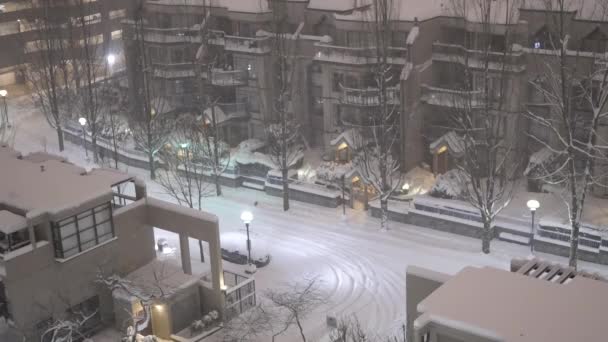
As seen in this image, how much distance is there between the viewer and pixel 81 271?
114ft

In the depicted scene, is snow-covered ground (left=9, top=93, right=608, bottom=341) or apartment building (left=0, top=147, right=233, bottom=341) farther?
snow-covered ground (left=9, top=93, right=608, bottom=341)

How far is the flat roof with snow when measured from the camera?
74.8 feet

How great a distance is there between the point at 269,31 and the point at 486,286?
32.1 m

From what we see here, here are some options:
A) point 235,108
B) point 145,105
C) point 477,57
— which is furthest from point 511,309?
point 235,108

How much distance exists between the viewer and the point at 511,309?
78.7 ft

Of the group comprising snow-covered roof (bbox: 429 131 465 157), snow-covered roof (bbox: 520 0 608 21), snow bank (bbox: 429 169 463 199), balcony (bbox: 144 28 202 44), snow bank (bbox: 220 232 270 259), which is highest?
snow-covered roof (bbox: 520 0 608 21)

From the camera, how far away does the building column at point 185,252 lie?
1423 inches

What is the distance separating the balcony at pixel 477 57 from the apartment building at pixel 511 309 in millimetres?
18788

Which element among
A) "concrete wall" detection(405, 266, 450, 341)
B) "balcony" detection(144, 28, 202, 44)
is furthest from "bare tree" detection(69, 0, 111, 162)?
"concrete wall" detection(405, 266, 450, 341)

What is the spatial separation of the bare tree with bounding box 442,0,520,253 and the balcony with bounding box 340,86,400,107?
3.56m

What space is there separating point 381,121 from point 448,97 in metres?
4.40

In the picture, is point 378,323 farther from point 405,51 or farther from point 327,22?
point 327,22

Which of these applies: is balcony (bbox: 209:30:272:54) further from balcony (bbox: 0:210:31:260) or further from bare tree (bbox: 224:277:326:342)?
balcony (bbox: 0:210:31:260)

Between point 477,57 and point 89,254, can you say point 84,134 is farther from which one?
point 477,57
